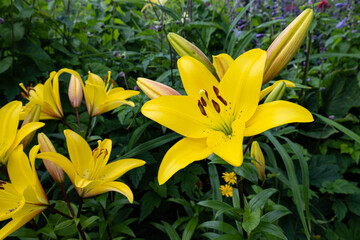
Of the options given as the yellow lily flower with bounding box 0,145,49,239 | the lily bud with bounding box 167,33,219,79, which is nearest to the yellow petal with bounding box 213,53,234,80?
the lily bud with bounding box 167,33,219,79

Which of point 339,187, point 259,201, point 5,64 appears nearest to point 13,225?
point 259,201

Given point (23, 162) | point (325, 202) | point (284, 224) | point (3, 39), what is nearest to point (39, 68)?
point (3, 39)

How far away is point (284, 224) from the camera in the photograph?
4.35 feet

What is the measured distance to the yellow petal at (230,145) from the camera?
19.6 inches

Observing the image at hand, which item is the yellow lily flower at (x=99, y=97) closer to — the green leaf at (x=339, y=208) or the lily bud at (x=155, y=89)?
the lily bud at (x=155, y=89)

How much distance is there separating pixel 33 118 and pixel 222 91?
525 mm

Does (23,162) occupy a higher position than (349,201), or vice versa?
(23,162)

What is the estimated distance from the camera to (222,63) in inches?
24.8

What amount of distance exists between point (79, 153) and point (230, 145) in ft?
Result: 1.45

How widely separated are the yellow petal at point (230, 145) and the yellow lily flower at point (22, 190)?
0.43 m

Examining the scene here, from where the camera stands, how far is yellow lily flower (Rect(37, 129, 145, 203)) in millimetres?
720

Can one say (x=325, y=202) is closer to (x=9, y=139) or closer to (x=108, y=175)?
(x=108, y=175)

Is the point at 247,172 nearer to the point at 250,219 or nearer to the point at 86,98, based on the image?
the point at 250,219

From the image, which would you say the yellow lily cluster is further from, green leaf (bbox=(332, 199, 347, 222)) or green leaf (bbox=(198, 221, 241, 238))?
green leaf (bbox=(332, 199, 347, 222))
